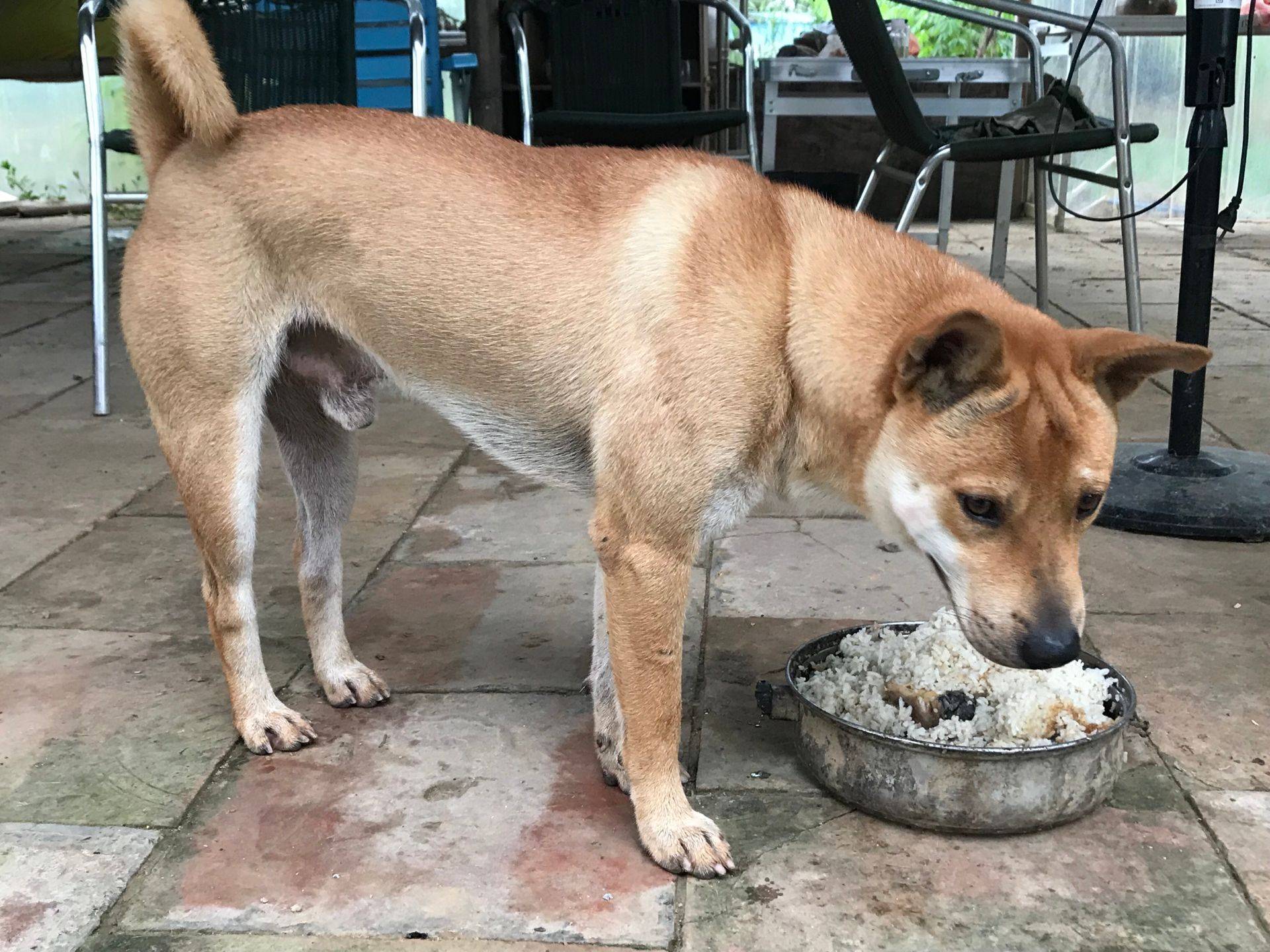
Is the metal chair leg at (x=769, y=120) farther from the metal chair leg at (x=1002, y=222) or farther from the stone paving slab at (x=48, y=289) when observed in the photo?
the stone paving slab at (x=48, y=289)

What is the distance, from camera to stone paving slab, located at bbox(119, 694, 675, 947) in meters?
2.08

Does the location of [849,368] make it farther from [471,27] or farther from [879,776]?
[471,27]

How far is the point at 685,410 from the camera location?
7.10 ft

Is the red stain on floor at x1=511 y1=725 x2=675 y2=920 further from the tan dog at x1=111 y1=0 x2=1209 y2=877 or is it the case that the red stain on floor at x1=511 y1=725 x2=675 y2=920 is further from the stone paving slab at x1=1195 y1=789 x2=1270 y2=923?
the stone paving slab at x1=1195 y1=789 x2=1270 y2=923

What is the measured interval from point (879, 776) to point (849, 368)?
733 mm

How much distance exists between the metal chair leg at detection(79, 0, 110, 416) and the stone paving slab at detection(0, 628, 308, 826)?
2071mm

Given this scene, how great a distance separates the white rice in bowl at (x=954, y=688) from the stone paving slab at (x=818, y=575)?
56 cm

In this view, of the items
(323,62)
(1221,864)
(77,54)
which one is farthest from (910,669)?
(77,54)

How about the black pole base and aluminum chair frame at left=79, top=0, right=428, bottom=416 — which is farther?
aluminum chair frame at left=79, top=0, right=428, bottom=416

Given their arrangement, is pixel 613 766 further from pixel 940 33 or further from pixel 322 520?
pixel 940 33

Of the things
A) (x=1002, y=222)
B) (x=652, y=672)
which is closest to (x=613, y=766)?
(x=652, y=672)

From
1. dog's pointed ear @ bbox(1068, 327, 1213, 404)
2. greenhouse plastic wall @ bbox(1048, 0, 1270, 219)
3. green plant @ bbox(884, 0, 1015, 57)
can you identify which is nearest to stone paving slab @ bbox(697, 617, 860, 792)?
dog's pointed ear @ bbox(1068, 327, 1213, 404)

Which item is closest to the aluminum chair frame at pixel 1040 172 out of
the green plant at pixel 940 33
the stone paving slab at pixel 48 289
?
the green plant at pixel 940 33

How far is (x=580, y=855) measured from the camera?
2.26 m
